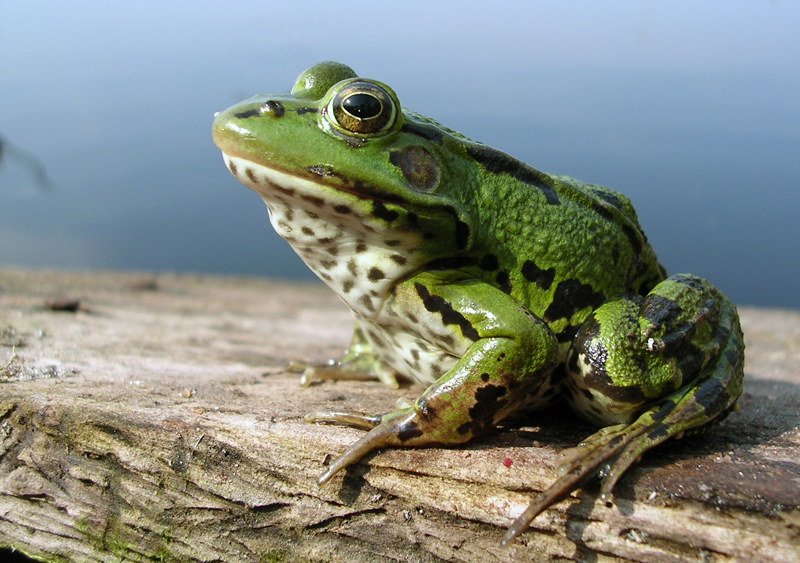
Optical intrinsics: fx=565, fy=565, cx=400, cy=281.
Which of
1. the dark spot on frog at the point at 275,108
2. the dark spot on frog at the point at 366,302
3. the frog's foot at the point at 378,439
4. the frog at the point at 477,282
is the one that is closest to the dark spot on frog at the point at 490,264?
the frog at the point at 477,282

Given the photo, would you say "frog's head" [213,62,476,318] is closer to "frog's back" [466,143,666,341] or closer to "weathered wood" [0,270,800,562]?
"frog's back" [466,143,666,341]

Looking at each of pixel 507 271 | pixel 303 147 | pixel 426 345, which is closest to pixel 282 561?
pixel 426 345

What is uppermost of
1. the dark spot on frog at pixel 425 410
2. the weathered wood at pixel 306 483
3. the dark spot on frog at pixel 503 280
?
the dark spot on frog at pixel 503 280

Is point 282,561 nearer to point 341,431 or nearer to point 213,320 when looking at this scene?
point 341,431

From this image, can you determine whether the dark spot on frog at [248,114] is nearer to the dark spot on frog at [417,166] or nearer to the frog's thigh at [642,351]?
the dark spot on frog at [417,166]

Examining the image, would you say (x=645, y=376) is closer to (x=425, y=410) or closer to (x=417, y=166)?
(x=425, y=410)

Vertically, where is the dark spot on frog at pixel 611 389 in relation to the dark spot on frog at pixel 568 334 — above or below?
below

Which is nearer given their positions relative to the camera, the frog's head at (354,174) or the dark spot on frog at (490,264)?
the frog's head at (354,174)

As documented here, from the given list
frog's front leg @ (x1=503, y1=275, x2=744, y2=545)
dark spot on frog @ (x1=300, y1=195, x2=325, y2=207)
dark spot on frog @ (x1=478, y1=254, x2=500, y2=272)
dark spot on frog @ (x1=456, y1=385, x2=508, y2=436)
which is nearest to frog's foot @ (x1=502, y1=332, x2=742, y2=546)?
frog's front leg @ (x1=503, y1=275, x2=744, y2=545)
